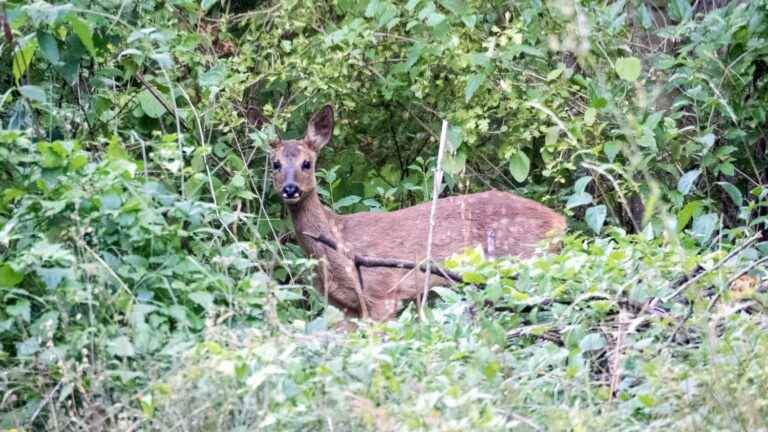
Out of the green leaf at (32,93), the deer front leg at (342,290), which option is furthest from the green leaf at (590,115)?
the green leaf at (32,93)

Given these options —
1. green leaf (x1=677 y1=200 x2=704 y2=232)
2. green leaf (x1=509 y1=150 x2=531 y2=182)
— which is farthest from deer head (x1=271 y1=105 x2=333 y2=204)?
green leaf (x1=677 y1=200 x2=704 y2=232)

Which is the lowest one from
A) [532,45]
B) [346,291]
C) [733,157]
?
[346,291]

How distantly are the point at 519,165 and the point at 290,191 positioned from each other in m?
1.37

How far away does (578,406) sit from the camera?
441 cm

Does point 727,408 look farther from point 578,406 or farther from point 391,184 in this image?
point 391,184

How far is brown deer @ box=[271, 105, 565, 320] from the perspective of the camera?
27.9 feet

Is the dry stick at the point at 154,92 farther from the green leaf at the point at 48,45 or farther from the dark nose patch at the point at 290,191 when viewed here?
the dark nose patch at the point at 290,191

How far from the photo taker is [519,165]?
27.1 ft

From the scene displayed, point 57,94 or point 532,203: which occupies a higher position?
point 57,94

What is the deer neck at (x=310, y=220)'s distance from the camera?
348 inches

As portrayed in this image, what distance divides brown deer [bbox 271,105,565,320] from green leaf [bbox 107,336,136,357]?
3.53 metres

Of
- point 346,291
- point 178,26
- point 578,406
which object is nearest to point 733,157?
point 346,291

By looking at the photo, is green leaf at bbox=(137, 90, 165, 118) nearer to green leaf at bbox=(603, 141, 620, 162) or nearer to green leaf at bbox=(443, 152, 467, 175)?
green leaf at bbox=(443, 152, 467, 175)

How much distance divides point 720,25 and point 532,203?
1586mm
